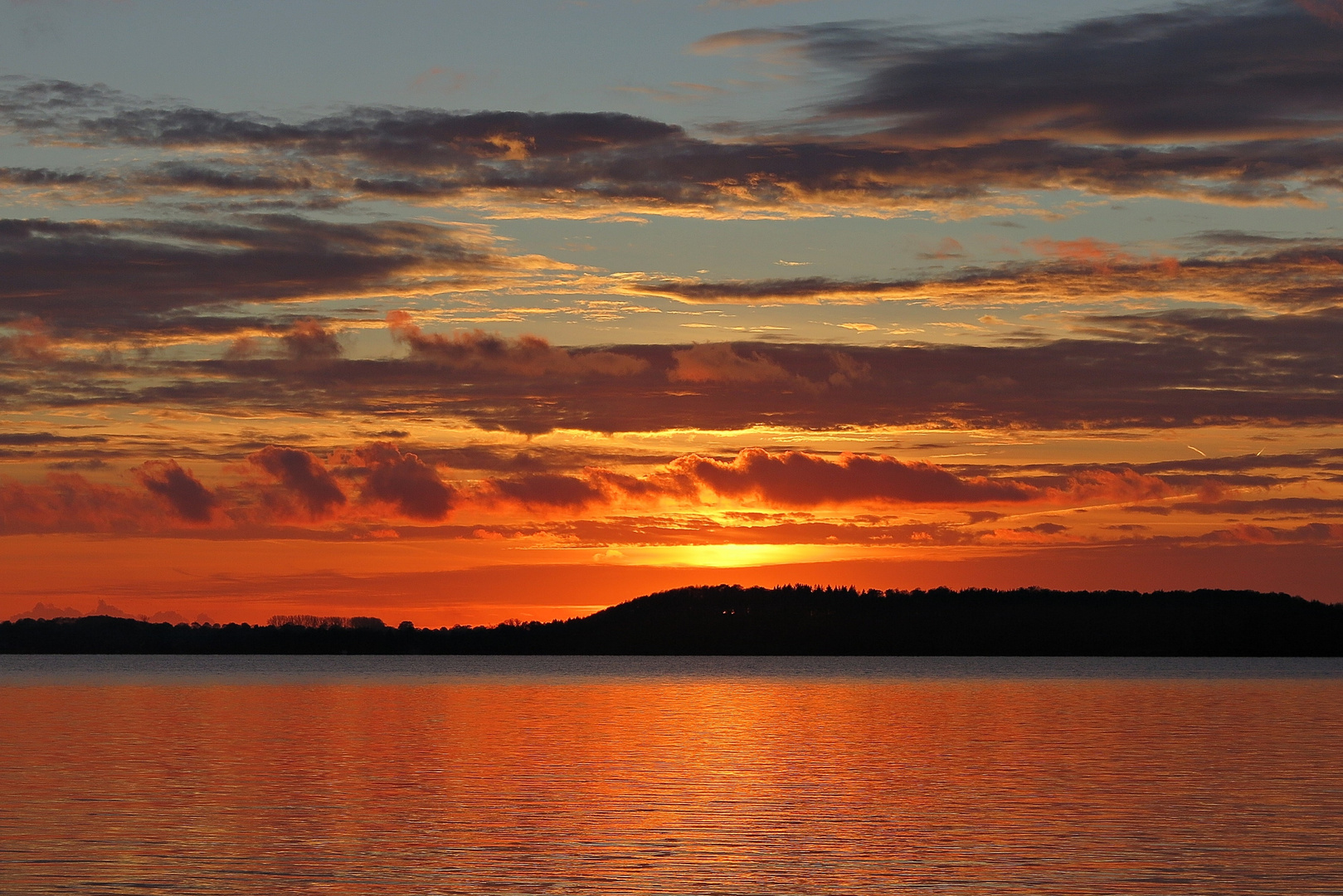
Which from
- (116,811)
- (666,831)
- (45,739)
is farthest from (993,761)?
(45,739)

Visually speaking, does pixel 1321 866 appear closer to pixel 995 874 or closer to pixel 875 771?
pixel 995 874

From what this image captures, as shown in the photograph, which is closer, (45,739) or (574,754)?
(574,754)

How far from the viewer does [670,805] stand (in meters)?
54.3

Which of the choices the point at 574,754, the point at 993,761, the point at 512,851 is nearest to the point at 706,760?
the point at 574,754

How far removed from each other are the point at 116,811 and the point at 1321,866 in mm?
38537

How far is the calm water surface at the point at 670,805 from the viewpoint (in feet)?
132

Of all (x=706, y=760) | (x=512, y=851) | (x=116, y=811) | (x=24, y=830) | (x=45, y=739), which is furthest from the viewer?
(x=45, y=739)

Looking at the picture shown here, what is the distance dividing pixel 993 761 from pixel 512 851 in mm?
35094

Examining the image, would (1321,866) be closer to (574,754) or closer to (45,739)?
(574,754)

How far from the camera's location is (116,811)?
52125 mm

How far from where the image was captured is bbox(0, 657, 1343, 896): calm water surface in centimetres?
4016

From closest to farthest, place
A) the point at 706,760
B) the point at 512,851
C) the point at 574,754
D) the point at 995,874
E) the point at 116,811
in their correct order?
the point at 995,874 → the point at 512,851 → the point at 116,811 → the point at 706,760 → the point at 574,754

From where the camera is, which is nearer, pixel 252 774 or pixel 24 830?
pixel 24 830

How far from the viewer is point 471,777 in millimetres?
64875
